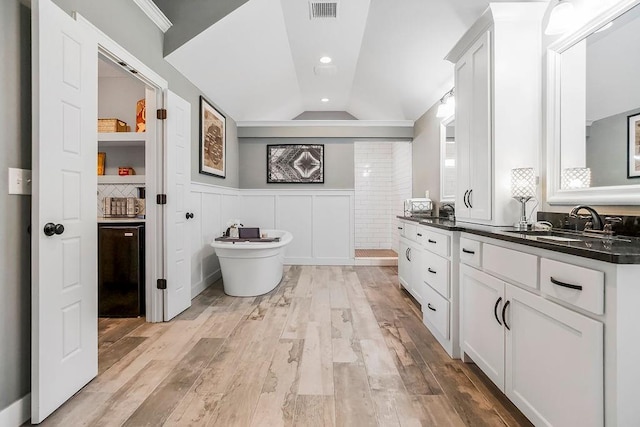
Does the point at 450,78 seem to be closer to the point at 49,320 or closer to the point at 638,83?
the point at 638,83

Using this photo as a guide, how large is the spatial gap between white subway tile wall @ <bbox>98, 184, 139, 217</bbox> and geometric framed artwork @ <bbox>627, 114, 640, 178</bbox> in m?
3.96

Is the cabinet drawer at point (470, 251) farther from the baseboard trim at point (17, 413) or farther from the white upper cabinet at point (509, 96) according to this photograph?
the baseboard trim at point (17, 413)

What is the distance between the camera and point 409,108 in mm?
4527

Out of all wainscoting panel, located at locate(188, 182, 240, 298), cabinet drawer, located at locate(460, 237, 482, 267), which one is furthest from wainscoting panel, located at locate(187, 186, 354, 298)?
cabinet drawer, located at locate(460, 237, 482, 267)

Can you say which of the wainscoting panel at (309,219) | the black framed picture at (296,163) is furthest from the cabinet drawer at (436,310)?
the black framed picture at (296,163)

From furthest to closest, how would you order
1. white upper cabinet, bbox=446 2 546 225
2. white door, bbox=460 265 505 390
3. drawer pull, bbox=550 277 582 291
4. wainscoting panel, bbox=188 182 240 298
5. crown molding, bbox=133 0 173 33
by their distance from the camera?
wainscoting panel, bbox=188 182 240 298, crown molding, bbox=133 0 173 33, white upper cabinet, bbox=446 2 546 225, white door, bbox=460 265 505 390, drawer pull, bbox=550 277 582 291

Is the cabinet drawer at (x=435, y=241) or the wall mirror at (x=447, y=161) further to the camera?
the wall mirror at (x=447, y=161)

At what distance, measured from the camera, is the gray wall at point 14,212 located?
1.40 meters

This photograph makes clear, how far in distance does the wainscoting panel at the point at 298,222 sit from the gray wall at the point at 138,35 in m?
1.84

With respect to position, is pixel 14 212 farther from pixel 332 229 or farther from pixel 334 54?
pixel 332 229

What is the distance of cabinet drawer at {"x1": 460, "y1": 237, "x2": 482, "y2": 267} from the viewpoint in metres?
1.83

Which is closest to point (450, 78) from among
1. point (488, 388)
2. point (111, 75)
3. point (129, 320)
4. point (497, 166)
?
point (497, 166)

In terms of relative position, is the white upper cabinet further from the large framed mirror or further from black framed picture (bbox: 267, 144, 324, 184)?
A: black framed picture (bbox: 267, 144, 324, 184)

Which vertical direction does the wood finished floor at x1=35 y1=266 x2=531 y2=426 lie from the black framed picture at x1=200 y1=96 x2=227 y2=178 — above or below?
below
